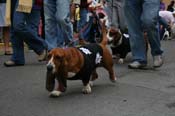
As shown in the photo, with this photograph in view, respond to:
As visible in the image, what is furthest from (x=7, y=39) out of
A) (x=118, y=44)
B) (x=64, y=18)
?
(x=64, y=18)

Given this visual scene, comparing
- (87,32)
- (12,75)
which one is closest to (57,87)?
(12,75)

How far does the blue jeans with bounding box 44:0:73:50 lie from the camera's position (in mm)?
7332

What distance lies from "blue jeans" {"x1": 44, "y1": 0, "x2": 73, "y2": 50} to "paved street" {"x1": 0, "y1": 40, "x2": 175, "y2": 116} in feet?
1.98

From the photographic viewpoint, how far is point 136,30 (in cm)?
775

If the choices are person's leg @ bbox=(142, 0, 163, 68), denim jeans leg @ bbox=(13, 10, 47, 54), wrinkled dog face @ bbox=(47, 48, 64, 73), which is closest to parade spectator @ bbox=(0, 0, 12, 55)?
denim jeans leg @ bbox=(13, 10, 47, 54)

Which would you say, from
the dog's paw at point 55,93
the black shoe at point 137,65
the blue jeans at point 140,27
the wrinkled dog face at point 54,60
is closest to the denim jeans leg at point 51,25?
the blue jeans at point 140,27

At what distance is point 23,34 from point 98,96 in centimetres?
271

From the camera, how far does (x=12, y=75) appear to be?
7.24 meters

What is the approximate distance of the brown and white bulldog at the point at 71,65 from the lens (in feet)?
17.4

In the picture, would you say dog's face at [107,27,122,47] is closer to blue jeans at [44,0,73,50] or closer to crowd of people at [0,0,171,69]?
crowd of people at [0,0,171,69]

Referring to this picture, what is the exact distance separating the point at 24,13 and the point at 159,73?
2351 millimetres

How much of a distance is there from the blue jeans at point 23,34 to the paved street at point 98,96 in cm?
58

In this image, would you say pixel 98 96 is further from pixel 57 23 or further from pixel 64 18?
pixel 57 23

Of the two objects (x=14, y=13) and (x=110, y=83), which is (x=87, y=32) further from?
(x=110, y=83)
